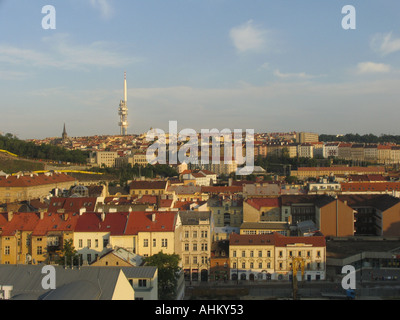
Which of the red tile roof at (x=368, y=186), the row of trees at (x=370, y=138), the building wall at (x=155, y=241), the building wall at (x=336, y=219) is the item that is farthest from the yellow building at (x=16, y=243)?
the row of trees at (x=370, y=138)

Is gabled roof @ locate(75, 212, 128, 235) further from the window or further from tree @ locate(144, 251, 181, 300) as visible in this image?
the window

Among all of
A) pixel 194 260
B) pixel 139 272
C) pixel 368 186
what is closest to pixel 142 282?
pixel 139 272

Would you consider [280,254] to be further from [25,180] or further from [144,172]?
[144,172]

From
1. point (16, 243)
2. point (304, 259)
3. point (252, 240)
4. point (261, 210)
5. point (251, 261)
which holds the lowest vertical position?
point (251, 261)

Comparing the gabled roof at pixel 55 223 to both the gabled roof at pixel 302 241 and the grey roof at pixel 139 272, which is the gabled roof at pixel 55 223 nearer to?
Answer: the grey roof at pixel 139 272

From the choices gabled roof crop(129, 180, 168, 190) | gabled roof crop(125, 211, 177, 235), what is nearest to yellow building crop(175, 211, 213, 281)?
gabled roof crop(125, 211, 177, 235)
